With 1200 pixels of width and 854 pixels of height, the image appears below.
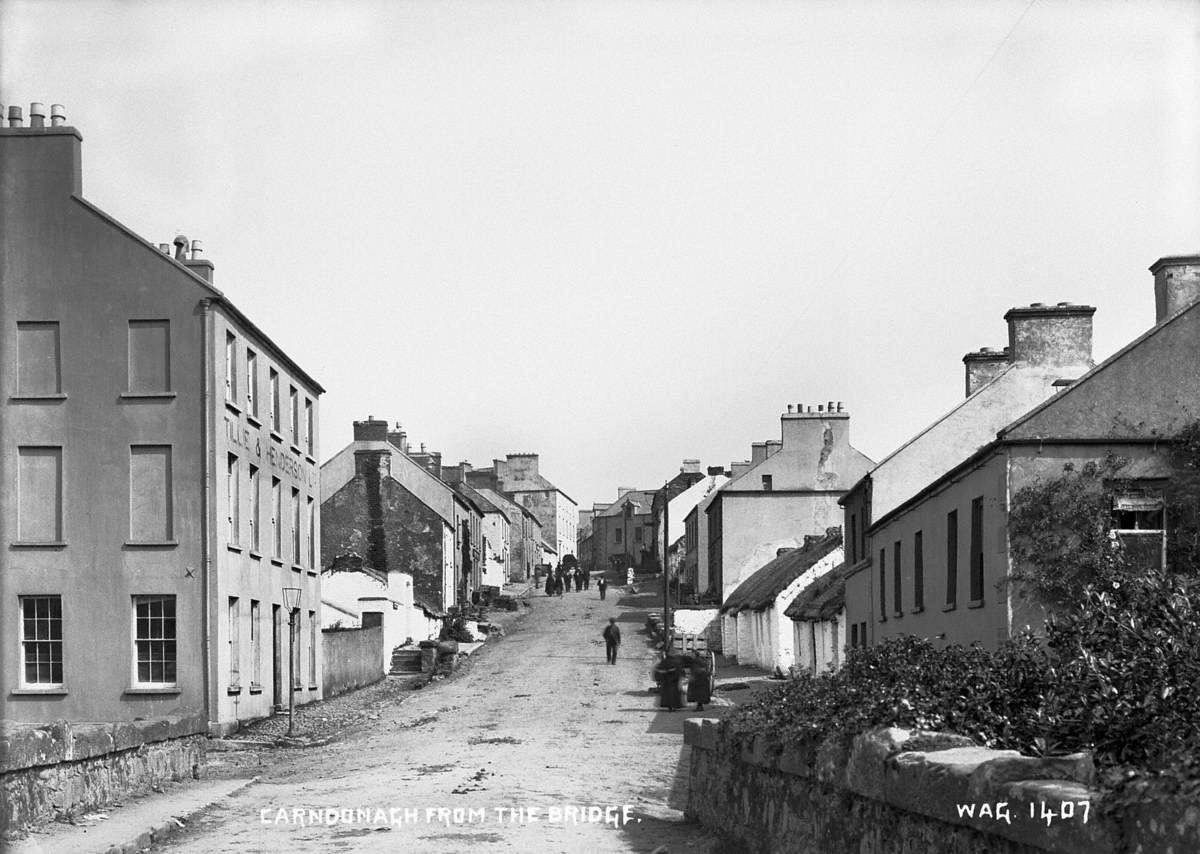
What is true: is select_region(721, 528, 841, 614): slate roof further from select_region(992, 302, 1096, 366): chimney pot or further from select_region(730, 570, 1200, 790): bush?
select_region(730, 570, 1200, 790): bush

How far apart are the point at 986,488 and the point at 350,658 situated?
23.1 metres

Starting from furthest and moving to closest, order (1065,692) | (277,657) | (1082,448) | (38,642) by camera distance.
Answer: (277,657) → (38,642) → (1082,448) → (1065,692)

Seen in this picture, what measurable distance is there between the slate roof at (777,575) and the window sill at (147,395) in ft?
72.5

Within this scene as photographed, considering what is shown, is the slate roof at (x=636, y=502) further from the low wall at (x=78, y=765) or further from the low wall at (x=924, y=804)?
the low wall at (x=924, y=804)

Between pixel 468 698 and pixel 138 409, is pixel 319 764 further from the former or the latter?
pixel 468 698

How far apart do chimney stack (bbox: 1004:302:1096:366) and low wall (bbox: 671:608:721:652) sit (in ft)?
99.5

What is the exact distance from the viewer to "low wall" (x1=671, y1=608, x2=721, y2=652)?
2354 inches

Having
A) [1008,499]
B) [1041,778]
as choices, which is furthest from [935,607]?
[1041,778]

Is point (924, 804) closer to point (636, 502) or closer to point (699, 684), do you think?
point (699, 684)

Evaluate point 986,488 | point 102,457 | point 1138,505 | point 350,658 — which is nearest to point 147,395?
point 102,457

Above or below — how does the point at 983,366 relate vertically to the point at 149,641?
above

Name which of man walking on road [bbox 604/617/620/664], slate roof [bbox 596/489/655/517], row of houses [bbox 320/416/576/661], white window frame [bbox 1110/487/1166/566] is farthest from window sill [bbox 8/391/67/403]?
slate roof [bbox 596/489/655/517]

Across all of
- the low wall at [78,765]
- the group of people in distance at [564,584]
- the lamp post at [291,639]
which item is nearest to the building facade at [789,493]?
the group of people in distance at [564,584]

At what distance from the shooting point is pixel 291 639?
107ft
